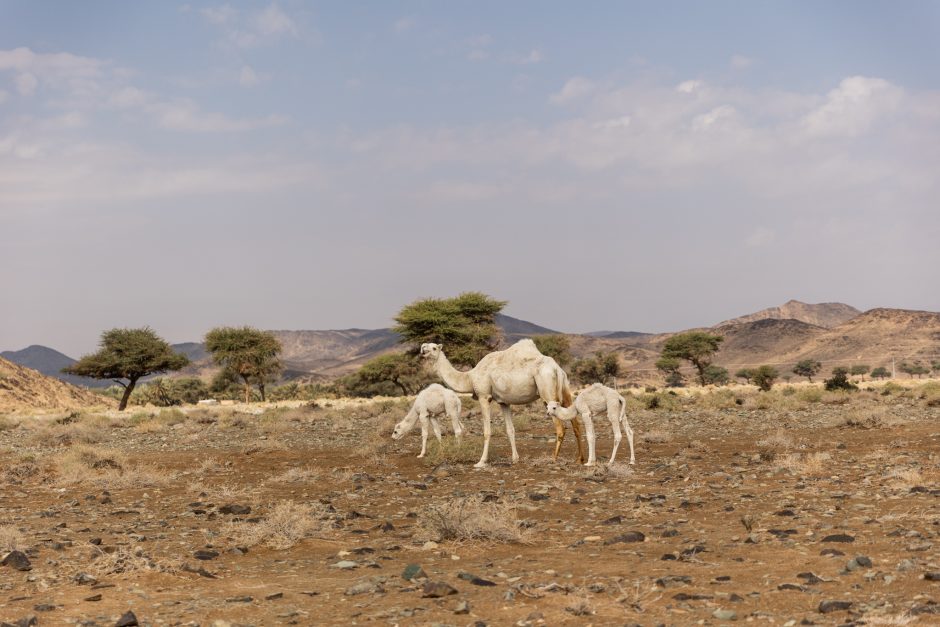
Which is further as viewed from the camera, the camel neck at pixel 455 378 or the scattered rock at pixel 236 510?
the camel neck at pixel 455 378

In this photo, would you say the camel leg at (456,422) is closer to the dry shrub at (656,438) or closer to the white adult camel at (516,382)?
the white adult camel at (516,382)

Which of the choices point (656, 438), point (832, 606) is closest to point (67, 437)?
point (656, 438)

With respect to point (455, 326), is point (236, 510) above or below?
below

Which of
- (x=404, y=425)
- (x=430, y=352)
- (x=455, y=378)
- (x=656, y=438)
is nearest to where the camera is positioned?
(x=455, y=378)

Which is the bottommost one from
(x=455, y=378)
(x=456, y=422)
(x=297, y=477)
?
(x=297, y=477)

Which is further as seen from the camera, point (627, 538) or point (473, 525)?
point (473, 525)

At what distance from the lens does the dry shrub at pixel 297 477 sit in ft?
51.8

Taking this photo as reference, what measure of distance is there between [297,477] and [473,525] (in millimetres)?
7569

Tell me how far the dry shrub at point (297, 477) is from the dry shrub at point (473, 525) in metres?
6.44

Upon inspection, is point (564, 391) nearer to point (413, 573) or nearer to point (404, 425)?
point (404, 425)

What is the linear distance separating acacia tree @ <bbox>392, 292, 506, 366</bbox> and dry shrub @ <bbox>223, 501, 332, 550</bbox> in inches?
1687

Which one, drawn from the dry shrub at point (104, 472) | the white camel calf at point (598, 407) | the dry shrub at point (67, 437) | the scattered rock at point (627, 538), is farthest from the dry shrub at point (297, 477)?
the dry shrub at point (67, 437)

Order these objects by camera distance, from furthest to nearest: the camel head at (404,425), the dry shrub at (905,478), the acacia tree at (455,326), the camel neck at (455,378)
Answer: the acacia tree at (455,326) < the camel head at (404,425) < the camel neck at (455,378) < the dry shrub at (905,478)

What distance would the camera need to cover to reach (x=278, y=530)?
32.8ft
